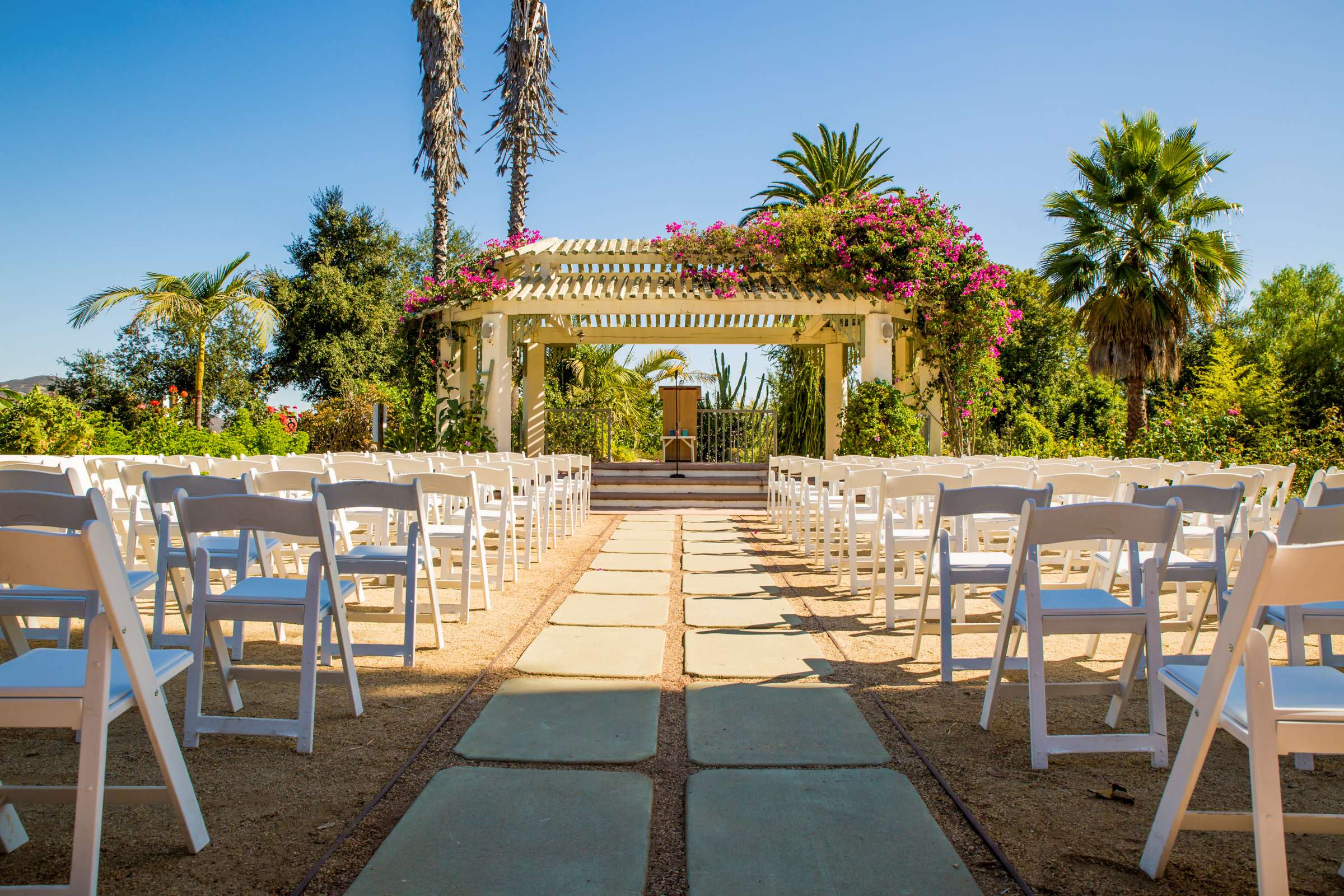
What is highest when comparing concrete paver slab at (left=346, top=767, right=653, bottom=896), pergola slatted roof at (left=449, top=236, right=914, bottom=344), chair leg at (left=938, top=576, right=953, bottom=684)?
pergola slatted roof at (left=449, top=236, right=914, bottom=344)

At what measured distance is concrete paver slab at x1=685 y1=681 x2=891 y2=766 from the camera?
102 inches

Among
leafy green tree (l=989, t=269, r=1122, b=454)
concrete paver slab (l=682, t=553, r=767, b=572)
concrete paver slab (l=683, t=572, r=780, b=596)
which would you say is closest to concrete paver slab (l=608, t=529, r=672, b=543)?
concrete paver slab (l=682, t=553, r=767, b=572)

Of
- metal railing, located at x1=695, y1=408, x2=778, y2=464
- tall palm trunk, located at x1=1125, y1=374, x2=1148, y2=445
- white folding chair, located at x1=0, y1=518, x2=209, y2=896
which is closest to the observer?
white folding chair, located at x1=0, y1=518, x2=209, y2=896

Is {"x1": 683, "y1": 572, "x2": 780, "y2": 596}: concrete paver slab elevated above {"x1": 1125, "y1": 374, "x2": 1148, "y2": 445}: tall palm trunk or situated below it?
below

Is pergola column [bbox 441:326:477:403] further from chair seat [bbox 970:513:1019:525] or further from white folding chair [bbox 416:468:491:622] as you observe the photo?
chair seat [bbox 970:513:1019:525]

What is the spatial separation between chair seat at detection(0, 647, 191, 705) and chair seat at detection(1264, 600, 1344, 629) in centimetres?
317

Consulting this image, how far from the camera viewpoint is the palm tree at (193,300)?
1498cm

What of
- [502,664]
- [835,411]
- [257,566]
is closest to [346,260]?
[835,411]

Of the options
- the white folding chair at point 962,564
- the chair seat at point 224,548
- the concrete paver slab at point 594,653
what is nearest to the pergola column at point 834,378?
the concrete paver slab at point 594,653

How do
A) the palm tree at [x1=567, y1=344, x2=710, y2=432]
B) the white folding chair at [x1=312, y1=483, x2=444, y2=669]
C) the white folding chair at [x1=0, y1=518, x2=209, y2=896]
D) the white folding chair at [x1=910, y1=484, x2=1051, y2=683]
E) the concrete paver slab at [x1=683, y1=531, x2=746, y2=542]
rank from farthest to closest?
1. the palm tree at [x1=567, y1=344, x2=710, y2=432]
2. the concrete paver slab at [x1=683, y1=531, x2=746, y2=542]
3. the white folding chair at [x1=910, y1=484, x2=1051, y2=683]
4. the white folding chair at [x1=312, y1=483, x2=444, y2=669]
5. the white folding chair at [x1=0, y1=518, x2=209, y2=896]

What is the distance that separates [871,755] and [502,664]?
175cm

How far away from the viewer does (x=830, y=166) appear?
19.0 meters

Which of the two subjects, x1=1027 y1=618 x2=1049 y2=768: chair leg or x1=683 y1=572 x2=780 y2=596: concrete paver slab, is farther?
x1=683 y1=572 x2=780 y2=596: concrete paver slab

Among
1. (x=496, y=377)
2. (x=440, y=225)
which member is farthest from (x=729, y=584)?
(x=440, y=225)
